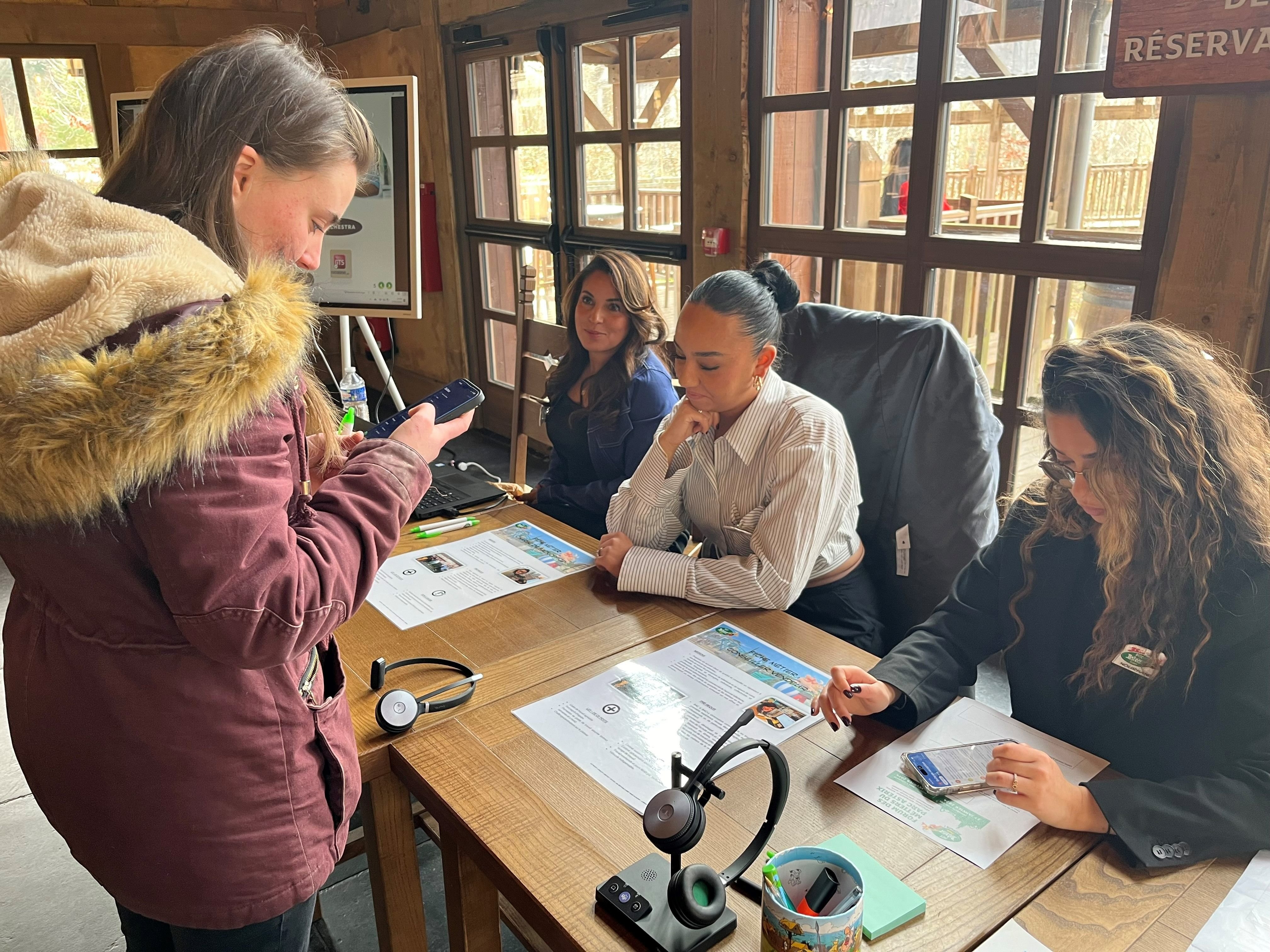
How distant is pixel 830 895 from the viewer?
0.74 meters

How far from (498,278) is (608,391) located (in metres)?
2.50

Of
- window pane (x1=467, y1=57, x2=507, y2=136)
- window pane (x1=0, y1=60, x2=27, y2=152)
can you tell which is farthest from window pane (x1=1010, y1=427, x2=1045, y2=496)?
window pane (x1=0, y1=60, x2=27, y2=152)

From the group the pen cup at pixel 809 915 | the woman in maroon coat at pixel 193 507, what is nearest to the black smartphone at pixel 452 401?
the woman in maroon coat at pixel 193 507

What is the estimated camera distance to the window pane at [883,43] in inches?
97.4

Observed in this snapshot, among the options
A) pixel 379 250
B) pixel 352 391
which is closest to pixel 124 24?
pixel 379 250

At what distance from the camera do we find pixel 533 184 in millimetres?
4211

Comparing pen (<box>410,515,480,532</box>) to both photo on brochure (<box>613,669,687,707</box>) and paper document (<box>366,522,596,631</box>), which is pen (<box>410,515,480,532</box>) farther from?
photo on brochure (<box>613,669,687,707</box>)

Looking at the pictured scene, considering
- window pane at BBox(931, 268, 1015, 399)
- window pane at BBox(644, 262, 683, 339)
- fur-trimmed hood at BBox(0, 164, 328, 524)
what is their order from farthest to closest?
window pane at BBox(644, 262, 683, 339)
window pane at BBox(931, 268, 1015, 399)
fur-trimmed hood at BBox(0, 164, 328, 524)

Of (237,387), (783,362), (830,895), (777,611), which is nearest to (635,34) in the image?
(783,362)

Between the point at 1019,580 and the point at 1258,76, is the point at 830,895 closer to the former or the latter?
the point at 1019,580

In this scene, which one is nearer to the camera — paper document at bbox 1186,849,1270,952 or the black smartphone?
paper document at bbox 1186,849,1270,952

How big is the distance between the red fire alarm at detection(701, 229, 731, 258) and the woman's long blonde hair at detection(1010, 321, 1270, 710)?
204 cm

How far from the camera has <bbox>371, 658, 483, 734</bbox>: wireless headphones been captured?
115 cm

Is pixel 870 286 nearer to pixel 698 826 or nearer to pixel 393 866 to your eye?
pixel 393 866
